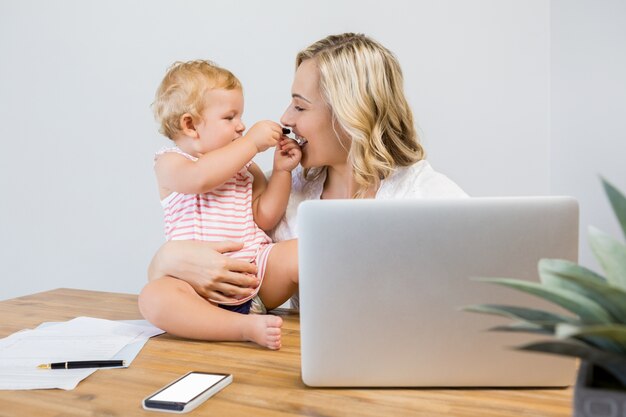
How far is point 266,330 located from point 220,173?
50 centimetres

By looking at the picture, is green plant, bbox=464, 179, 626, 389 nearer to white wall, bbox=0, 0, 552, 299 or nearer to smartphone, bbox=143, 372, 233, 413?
smartphone, bbox=143, 372, 233, 413

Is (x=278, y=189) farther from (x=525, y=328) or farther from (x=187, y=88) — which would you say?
(x=525, y=328)

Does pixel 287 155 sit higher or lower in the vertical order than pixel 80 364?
higher

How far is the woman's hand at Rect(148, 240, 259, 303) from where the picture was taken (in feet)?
5.29

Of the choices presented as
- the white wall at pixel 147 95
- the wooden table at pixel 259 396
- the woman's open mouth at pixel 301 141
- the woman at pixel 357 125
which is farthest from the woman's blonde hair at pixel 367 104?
the wooden table at pixel 259 396

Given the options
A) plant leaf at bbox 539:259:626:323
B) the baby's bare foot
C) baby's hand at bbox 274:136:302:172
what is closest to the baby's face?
baby's hand at bbox 274:136:302:172

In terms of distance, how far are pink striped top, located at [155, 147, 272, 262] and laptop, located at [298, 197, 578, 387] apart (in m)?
0.69

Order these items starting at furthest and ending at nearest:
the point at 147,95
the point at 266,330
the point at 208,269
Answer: the point at 147,95, the point at 208,269, the point at 266,330

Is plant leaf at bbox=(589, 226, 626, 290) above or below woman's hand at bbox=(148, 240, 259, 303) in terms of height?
above

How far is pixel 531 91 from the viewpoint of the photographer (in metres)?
2.30

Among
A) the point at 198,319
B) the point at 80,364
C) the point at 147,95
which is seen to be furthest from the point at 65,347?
the point at 147,95

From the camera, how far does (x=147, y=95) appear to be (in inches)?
121

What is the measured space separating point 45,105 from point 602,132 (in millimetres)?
2533

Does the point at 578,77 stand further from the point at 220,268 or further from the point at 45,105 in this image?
the point at 45,105
